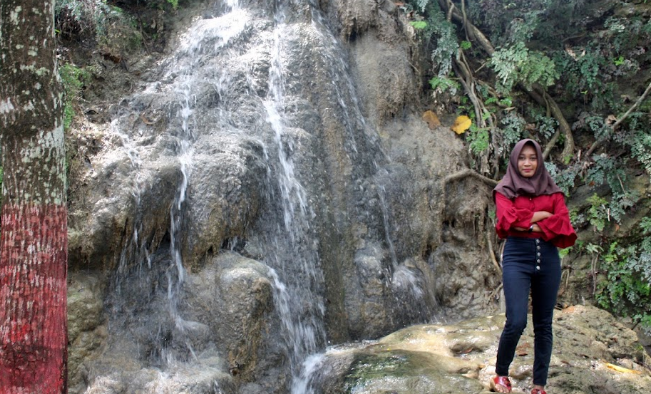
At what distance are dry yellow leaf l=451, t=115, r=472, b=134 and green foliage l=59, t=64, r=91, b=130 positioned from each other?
5.12 metres

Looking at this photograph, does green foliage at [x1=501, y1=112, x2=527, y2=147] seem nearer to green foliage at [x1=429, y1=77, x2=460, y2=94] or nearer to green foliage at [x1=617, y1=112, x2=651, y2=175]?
green foliage at [x1=429, y1=77, x2=460, y2=94]

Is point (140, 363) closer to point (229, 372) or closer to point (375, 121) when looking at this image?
point (229, 372)

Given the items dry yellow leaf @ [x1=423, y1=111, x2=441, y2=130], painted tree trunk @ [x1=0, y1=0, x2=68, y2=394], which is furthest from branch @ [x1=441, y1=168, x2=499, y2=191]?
painted tree trunk @ [x1=0, y1=0, x2=68, y2=394]

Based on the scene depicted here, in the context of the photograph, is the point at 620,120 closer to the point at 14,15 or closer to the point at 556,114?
the point at 556,114

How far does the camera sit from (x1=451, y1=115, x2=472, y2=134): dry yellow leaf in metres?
8.73

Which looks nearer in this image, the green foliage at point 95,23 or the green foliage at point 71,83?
the green foliage at point 71,83

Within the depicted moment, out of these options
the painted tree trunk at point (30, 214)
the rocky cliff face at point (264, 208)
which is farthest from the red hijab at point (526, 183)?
the painted tree trunk at point (30, 214)

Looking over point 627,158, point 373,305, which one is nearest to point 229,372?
point 373,305

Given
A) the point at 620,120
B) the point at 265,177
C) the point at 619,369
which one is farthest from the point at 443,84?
the point at 619,369

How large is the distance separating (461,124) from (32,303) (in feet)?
21.8

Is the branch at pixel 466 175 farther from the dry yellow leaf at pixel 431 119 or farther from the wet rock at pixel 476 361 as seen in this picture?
the wet rock at pixel 476 361

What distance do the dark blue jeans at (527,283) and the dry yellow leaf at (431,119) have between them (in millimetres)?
4584

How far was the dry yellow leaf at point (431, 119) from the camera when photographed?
28.6 ft

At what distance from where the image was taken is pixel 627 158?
27.1ft
